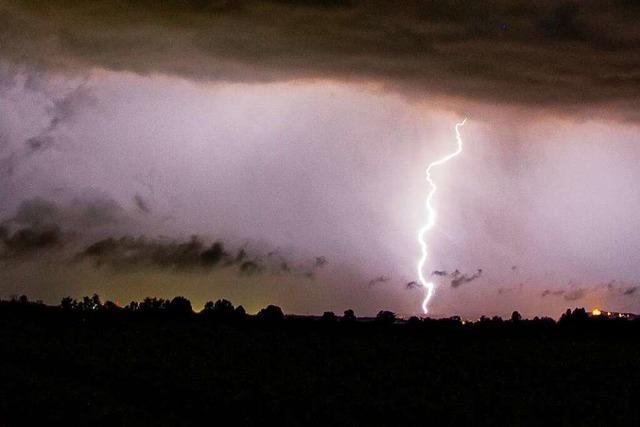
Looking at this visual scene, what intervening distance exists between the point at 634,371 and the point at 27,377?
22560 mm

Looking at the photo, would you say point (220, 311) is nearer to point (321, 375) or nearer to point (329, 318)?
point (329, 318)

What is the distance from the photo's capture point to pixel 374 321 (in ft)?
250

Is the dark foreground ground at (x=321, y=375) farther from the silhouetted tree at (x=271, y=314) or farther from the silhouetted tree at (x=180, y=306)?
the silhouetted tree at (x=180, y=306)

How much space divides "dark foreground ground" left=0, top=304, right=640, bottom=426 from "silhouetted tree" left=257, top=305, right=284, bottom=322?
4.76 m

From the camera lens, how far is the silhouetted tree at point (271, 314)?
79.6m

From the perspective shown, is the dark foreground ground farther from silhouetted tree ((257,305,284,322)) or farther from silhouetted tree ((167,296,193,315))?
silhouetted tree ((167,296,193,315))

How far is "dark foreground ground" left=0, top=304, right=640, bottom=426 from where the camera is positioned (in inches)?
1215

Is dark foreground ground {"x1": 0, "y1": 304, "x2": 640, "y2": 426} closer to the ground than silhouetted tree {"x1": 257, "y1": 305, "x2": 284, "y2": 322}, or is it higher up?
closer to the ground

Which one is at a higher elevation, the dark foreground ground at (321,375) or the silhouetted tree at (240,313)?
the silhouetted tree at (240,313)

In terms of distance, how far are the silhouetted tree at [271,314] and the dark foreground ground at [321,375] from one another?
4759mm

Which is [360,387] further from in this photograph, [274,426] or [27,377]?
[27,377]

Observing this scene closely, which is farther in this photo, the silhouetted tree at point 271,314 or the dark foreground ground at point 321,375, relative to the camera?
the silhouetted tree at point 271,314

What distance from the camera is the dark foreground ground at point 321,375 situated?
30.9m

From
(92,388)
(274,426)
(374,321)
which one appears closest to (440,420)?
(274,426)
